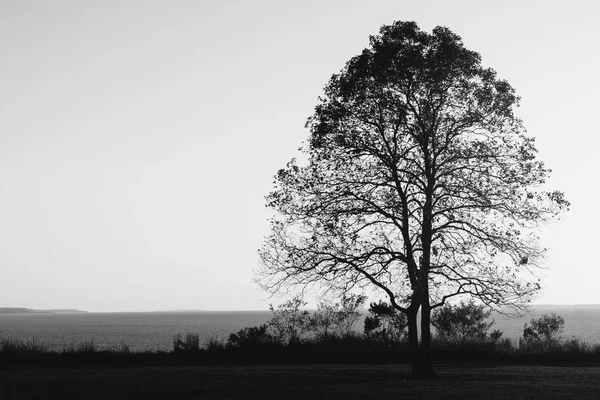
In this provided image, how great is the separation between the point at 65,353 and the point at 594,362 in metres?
27.0

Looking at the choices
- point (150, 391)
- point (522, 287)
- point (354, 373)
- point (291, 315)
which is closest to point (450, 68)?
point (522, 287)

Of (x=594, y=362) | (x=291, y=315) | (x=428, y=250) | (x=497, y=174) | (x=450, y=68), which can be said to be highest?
(x=450, y=68)

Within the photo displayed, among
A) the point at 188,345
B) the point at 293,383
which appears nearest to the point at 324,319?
the point at 188,345

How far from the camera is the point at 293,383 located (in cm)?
2266

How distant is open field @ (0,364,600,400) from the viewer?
773 inches

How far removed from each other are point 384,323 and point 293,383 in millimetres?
17646

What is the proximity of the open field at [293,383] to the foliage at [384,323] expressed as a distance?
6831 mm

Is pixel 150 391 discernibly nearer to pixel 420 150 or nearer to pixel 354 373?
Answer: pixel 354 373

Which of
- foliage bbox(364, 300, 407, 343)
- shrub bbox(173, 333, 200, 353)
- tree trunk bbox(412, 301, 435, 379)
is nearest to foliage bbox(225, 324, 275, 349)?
shrub bbox(173, 333, 200, 353)

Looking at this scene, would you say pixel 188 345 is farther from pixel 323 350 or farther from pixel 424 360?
pixel 424 360

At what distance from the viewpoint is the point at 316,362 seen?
33281 millimetres

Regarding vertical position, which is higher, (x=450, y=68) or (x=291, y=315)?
(x=450, y=68)

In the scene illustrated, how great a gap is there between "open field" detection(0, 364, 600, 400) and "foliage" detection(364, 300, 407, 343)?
683cm

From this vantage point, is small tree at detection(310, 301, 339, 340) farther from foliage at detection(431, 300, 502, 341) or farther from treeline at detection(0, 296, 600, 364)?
foliage at detection(431, 300, 502, 341)
